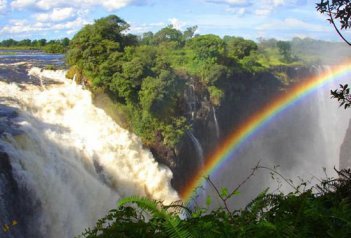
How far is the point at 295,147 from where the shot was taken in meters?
45.6

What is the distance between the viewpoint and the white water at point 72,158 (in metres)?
14.6

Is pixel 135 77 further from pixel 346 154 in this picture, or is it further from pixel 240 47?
pixel 240 47

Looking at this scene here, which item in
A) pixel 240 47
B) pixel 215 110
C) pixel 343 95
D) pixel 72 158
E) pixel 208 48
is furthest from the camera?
pixel 240 47

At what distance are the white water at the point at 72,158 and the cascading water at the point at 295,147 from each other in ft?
40.4

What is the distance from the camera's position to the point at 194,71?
1238 inches

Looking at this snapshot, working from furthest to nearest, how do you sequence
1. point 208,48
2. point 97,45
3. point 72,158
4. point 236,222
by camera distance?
point 208,48
point 97,45
point 72,158
point 236,222

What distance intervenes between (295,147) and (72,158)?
1268 inches

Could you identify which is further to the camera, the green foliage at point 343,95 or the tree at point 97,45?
the tree at point 97,45

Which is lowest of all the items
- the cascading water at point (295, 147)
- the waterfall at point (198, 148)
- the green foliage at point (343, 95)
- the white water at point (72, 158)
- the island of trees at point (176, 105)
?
the cascading water at point (295, 147)

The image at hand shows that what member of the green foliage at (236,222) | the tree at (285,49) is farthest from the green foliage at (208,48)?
the green foliage at (236,222)

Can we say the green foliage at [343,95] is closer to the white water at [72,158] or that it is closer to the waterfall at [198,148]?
the white water at [72,158]

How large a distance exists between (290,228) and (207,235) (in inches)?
22.4

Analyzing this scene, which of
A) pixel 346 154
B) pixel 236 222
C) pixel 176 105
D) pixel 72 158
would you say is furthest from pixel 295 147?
pixel 236 222

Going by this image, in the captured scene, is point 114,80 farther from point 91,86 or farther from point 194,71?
point 194,71
